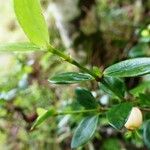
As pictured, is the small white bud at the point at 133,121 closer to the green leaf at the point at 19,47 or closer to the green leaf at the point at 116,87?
the green leaf at the point at 116,87

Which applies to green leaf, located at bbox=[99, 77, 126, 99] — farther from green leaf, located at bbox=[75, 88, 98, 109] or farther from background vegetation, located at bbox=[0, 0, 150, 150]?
background vegetation, located at bbox=[0, 0, 150, 150]

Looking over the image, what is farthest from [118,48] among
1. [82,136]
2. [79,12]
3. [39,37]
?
[39,37]

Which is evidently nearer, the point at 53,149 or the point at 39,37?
the point at 39,37

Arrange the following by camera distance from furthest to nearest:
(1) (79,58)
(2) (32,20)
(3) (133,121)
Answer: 1. (1) (79,58)
2. (3) (133,121)
3. (2) (32,20)

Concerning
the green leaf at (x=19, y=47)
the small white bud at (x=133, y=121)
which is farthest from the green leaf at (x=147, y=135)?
the green leaf at (x=19, y=47)

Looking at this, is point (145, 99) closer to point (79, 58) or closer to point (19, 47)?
point (19, 47)

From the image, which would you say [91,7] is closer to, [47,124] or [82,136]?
[47,124]

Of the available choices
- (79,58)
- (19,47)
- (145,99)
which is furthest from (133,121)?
(79,58)

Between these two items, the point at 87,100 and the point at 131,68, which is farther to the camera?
the point at 87,100
